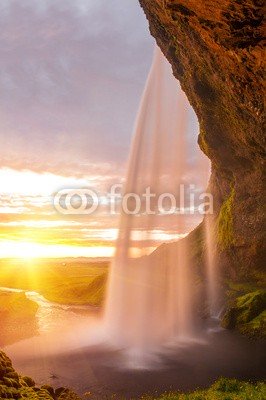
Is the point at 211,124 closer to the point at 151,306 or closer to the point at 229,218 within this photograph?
the point at 229,218

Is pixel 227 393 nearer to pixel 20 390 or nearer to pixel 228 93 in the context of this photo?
pixel 20 390

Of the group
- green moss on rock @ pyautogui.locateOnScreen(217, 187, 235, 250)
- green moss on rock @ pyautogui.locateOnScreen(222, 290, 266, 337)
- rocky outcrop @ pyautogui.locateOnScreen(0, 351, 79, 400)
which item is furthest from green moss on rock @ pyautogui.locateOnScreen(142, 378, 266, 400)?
green moss on rock @ pyautogui.locateOnScreen(217, 187, 235, 250)

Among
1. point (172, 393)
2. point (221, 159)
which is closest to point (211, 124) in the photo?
point (221, 159)

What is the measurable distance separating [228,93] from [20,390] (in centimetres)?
3086

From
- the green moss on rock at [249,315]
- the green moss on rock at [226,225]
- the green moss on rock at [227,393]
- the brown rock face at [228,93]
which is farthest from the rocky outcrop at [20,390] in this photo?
the green moss on rock at [226,225]

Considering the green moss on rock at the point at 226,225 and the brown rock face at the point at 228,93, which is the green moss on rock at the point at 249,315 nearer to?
the brown rock face at the point at 228,93

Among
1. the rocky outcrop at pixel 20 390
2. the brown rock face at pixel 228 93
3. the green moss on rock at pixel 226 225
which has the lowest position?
the rocky outcrop at pixel 20 390

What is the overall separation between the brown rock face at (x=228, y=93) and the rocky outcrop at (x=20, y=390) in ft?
71.3

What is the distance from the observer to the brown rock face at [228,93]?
20802 mm

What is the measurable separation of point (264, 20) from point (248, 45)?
248 centimetres

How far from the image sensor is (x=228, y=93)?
35375 mm

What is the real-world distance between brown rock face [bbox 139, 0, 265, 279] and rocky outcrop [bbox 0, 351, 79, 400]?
71.3ft

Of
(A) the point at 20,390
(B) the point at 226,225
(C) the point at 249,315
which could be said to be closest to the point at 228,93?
(C) the point at 249,315

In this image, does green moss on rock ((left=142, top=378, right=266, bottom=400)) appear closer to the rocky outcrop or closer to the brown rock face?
the rocky outcrop
